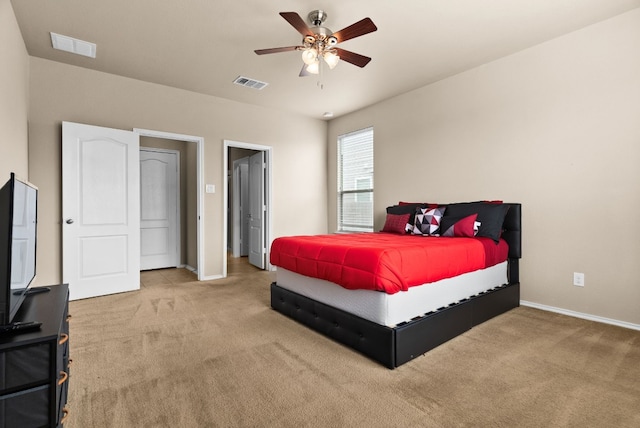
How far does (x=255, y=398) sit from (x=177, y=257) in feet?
15.1

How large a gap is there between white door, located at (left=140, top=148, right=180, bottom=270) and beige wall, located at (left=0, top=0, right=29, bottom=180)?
6.90 feet

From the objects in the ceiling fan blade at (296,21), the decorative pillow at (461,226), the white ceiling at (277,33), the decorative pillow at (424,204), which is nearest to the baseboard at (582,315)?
the decorative pillow at (461,226)

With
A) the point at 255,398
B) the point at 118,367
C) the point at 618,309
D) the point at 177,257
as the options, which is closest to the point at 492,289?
the point at 618,309

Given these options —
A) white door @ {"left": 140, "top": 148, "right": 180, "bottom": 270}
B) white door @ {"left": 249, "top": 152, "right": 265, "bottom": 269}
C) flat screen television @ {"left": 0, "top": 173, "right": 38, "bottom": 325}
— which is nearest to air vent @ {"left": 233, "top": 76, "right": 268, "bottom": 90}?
white door @ {"left": 249, "top": 152, "right": 265, "bottom": 269}

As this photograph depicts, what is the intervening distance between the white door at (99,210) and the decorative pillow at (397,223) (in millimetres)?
3233

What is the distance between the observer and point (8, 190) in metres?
1.15

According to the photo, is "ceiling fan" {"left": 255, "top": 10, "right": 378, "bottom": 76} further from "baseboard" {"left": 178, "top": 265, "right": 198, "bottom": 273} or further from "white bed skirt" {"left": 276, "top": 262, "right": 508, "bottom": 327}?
"baseboard" {"left": 178, "top": 265, "right": 198, "bottom": 273}

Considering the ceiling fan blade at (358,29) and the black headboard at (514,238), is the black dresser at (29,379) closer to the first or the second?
the ceiling fan blade at (358,29)

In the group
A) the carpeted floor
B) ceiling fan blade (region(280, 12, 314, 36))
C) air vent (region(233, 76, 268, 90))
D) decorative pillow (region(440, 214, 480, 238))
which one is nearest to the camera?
the carpeted floor

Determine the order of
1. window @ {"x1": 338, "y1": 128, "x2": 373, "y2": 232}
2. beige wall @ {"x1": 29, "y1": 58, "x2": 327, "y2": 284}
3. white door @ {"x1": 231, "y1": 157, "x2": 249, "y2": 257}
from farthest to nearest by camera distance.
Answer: white door @ {"x1": 231, "y1": 157, "x2": 249, "y2": 257} < window @ {"x1": 338, "y1": 128, "x2": 373, "y2": 232} < beige wall @ {"x1": 29, "y1": 58, "x2": 327, "y2": 284}

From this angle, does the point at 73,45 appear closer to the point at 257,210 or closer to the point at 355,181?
the point at 257,210

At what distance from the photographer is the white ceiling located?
2660 millimetres

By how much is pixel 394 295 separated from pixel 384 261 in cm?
24

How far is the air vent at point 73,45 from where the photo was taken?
3148 millimetres
